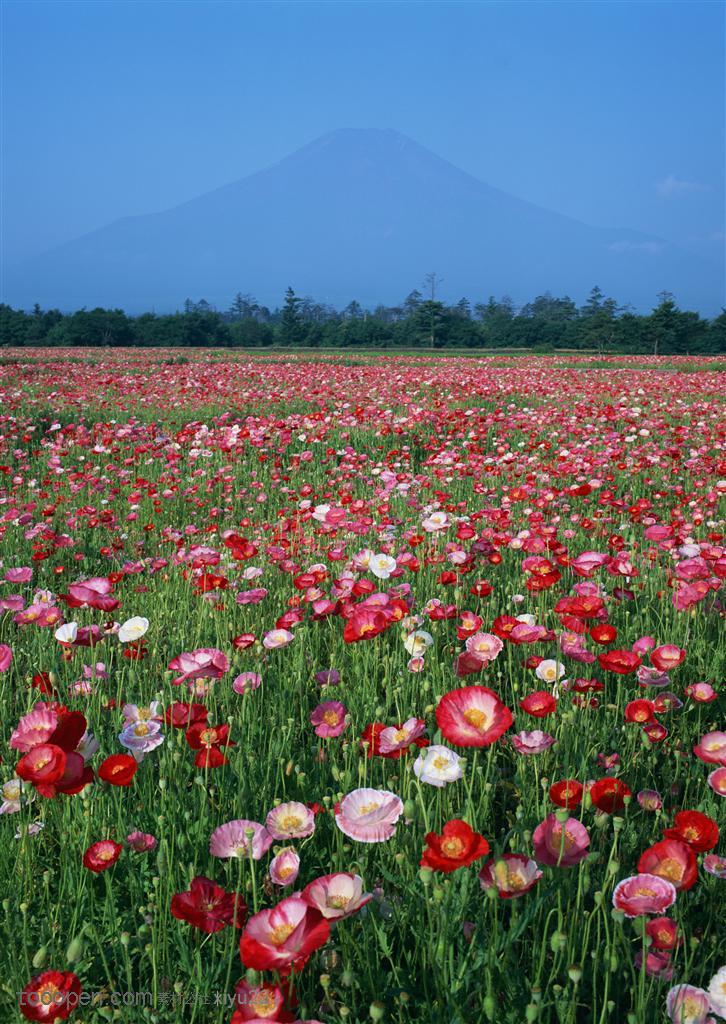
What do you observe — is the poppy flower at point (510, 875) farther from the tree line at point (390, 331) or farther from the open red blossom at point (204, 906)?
the tree line at point (390, 331)

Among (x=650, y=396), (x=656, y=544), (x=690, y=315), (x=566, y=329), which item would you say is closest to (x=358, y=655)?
(x=656, y=544)

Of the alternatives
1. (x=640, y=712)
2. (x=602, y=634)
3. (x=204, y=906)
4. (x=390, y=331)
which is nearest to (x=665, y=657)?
(x=602, y=634)

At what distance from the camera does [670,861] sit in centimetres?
107

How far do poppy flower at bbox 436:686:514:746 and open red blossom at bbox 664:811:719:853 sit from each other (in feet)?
0.98

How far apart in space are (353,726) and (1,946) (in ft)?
3.13

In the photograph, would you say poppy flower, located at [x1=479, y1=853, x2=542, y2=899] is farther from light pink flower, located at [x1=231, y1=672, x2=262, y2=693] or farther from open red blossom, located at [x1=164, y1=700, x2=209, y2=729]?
light pink flower, located at [x1=231, y1=672, x2=262, y2=693]

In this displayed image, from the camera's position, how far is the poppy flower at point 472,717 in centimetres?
120

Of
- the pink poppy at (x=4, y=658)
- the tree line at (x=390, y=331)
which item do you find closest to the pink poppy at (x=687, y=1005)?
the pink poppy at (x=4, y=658)

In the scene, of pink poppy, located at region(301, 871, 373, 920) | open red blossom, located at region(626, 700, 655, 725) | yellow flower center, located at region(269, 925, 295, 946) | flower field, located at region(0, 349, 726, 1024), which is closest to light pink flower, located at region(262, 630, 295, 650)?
flower field, located at region(0, 349, 726, 1024)

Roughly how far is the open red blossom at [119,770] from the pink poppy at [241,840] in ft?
0.60

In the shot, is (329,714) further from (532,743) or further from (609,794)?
(609,794)

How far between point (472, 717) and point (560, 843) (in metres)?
0.24

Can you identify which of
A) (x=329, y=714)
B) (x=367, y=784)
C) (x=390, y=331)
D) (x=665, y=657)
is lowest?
(x=367, y=784)

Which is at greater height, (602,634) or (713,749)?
(602,634)
